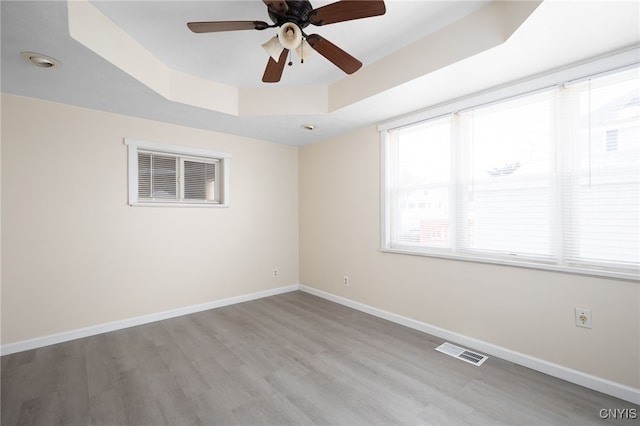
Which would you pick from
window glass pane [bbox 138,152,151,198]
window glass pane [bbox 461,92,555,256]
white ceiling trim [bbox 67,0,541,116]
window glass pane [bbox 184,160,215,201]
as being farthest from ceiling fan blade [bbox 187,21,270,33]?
window glass pane [bbox 184,160,215,201]

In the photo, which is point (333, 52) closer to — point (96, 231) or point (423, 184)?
point (423, 184)

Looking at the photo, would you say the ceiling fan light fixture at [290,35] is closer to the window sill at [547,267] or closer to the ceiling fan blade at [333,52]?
the ceiling fan blade at [333,52]

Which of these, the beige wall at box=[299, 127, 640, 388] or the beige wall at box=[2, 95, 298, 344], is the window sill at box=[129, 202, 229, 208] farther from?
the beige wall at box=[299, 127, 640, 388]

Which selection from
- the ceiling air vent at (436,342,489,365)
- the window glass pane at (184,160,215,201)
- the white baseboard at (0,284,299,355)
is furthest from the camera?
the window glass pane at (184,160,215,201)

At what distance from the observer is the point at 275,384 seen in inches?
85.2

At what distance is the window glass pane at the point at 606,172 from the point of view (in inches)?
77.4

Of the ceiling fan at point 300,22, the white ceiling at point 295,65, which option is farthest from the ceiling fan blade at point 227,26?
the white ceiling at point 295,65

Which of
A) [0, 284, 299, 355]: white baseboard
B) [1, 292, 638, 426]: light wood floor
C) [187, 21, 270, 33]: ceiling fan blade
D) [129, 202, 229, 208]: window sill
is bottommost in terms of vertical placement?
[1, 292, 638, 426]: light wood floor


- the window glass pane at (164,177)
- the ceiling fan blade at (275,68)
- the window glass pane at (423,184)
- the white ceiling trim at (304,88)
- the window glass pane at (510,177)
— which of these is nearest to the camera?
the white ceiling trim at (304,88)

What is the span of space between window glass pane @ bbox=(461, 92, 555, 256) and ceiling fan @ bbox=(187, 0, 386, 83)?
1581 mm

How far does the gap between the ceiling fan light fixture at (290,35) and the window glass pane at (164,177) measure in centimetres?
258

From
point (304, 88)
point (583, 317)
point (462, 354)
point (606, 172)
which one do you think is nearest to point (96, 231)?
point (304, 88)

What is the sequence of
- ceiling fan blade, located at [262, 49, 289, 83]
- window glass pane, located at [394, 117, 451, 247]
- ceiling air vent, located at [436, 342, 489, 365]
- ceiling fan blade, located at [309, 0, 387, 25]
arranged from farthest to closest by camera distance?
window glass pane, located at [394, 117, 451, 247] → ceiling air vent, located at [436, 342, 489, 365] → ceiling fan blade, located at [262, 49, 289, 83] → ceiling fan blade, located at [309, 0, 387, 25]

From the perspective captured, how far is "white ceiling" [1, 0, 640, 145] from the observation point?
177 cm
